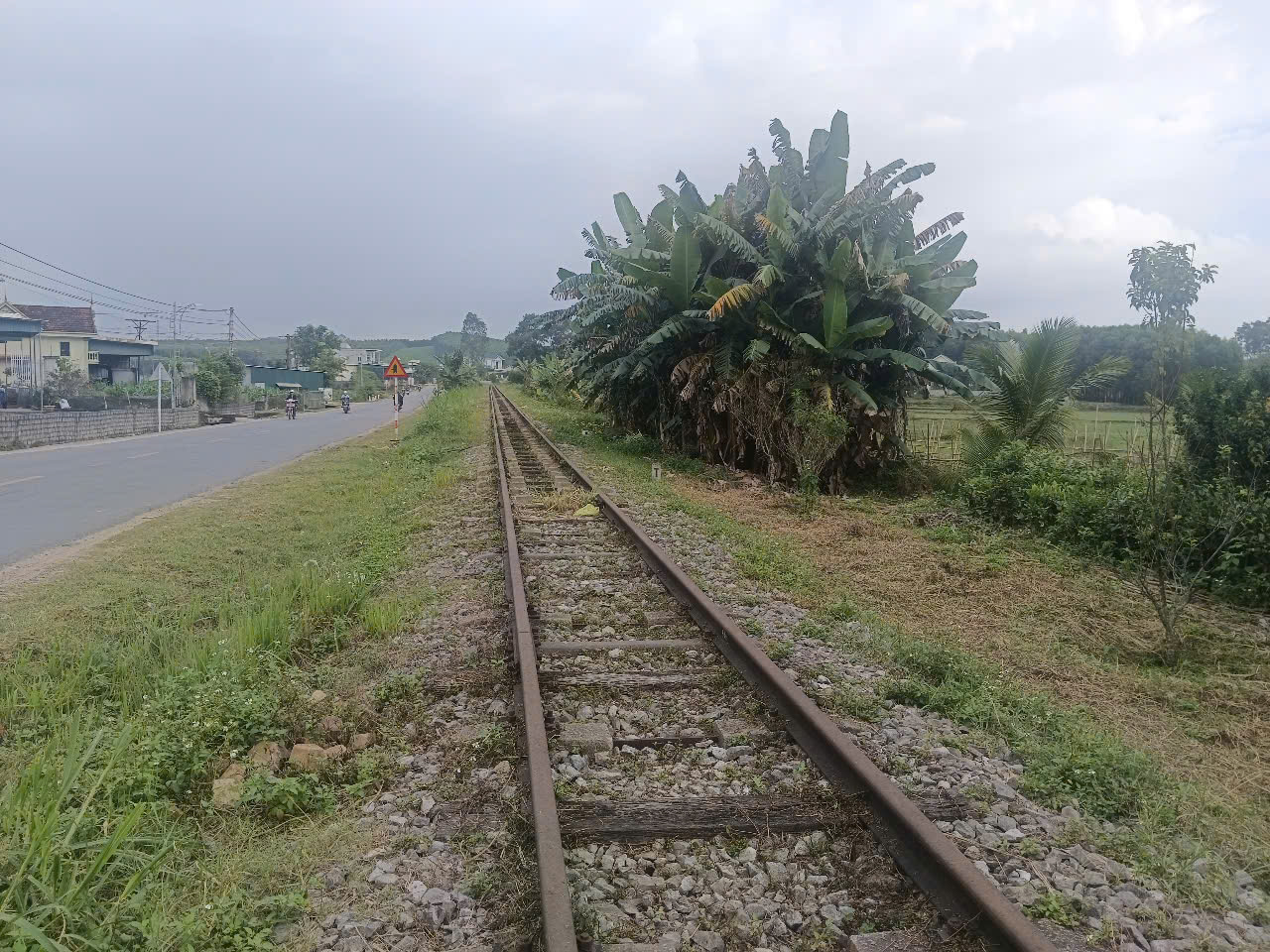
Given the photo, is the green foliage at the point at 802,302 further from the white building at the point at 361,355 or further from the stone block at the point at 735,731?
the white building at the point at 361,355

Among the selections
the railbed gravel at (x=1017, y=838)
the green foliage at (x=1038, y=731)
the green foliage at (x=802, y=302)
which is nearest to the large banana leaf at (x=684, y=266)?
the green foliage at (x=802, y=302)

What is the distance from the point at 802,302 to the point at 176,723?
12543 mm

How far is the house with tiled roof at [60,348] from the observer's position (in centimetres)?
4294

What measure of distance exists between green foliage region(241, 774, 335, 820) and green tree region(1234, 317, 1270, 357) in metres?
8.75

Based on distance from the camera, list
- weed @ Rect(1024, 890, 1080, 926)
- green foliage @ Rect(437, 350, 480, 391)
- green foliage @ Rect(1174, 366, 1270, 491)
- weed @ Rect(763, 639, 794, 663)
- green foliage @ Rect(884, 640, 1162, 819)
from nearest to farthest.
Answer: weed @ Rect(1024, 890, 1080, 926) → green foliage @ Rect(884, 640, 1162, 819) → weed @ Rect(763, 639, 794, 663) → green foliage @ Rect(1174, 366, 1270, 491) → green foliage @ Rect(437, 350, 480, 391)

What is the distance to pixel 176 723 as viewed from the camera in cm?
426

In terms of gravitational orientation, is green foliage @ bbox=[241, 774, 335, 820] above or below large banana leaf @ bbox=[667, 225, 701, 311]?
below

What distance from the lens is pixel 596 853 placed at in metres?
3.14

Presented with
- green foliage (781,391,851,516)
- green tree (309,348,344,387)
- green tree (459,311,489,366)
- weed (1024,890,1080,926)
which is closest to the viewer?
weed (1024,890,1080,926)

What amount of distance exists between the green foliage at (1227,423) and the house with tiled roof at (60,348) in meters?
44.5

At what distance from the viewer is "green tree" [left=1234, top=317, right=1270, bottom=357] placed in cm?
877

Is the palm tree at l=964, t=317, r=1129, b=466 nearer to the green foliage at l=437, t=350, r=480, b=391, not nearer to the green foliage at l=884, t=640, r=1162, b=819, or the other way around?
the green foliage at l=884, t=640, r=1162, b=819

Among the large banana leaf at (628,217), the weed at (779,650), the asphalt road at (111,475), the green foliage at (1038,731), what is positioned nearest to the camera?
the green foliage at (1038,731)

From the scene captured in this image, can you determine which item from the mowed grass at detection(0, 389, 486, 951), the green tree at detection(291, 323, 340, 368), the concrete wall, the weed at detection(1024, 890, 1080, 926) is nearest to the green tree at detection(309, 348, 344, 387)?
the green tree at detection(291, 323, 340, 368)
